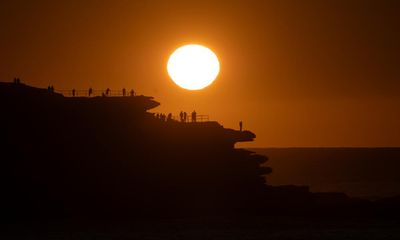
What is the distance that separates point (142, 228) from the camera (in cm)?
7806

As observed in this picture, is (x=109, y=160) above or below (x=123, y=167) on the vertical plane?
above

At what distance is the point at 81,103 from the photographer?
8694cm

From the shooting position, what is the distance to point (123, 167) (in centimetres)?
8694

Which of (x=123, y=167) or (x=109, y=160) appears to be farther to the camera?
(x=123, y=167)

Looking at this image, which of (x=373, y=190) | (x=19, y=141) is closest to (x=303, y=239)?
(x=19, y=141)

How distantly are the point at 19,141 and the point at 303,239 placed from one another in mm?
28350

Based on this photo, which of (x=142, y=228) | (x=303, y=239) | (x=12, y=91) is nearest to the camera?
(x=303, y=239)

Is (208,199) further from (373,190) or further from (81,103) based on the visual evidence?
(373,190)

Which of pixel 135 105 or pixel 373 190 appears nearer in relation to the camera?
pixel 135 105

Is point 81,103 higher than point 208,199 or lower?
higher

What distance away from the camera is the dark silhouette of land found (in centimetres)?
8512

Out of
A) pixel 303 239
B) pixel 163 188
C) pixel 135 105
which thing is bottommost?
pixel 303 239

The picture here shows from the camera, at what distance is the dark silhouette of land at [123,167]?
279ft

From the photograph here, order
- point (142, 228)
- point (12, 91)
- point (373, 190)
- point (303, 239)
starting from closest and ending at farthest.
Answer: point (303, 239) → point (142, 228) → point (12, 91) → point (373, 190)
